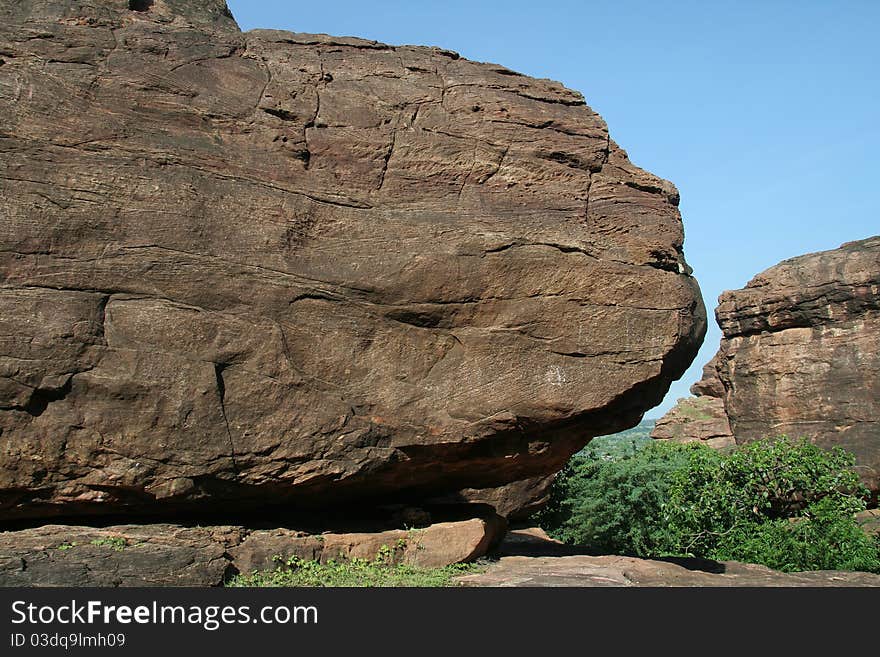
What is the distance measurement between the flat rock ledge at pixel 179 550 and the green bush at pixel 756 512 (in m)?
4.17

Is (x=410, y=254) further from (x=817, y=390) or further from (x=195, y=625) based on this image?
(x=817, y=390)

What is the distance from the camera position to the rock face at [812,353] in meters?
19.0

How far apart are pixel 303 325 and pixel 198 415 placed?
133 cm

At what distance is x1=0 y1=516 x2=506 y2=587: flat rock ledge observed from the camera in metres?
7.24

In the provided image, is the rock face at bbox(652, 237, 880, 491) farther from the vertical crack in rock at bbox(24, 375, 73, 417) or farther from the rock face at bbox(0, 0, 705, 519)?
the vertical crack in rock at bbox(24, 375, 73, 417)

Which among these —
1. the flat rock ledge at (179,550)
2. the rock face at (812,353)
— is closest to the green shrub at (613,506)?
the rock face at (812,353)

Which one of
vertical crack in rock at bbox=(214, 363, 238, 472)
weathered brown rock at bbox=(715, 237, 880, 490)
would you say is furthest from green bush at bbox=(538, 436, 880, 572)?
vertical crack in rock at bbox=(214, 363, 238, 472)

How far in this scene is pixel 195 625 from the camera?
6438mm

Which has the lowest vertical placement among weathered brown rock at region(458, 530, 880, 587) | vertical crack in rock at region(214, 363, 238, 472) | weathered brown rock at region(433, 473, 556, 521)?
weathered brown rock at region(458, 530, 880, 587)

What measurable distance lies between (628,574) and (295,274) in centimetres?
455

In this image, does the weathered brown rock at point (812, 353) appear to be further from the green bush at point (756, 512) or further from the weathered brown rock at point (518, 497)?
the weathered brown rock at point (518, 497)

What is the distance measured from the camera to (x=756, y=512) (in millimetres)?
12883

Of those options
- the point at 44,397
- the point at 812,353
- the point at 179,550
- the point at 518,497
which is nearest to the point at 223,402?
the point at 179,550

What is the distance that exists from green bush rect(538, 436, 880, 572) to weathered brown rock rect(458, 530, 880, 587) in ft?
4.56
